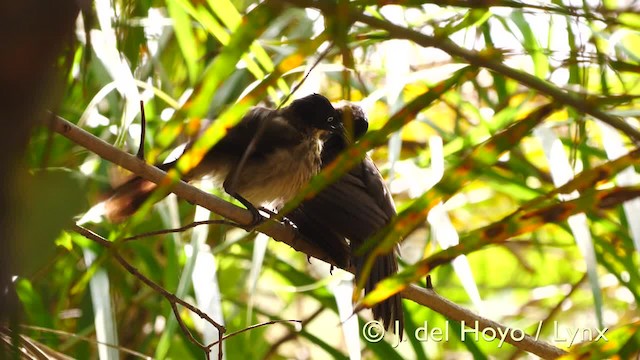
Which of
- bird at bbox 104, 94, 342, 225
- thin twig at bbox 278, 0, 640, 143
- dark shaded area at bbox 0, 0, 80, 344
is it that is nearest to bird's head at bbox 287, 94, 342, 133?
bird at bbox 104, 94, 342, 225

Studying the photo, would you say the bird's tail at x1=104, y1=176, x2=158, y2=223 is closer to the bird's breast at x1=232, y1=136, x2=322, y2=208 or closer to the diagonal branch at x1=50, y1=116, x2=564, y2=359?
the diagonal branch at x1=50, y1=116, x2=564, y2=359

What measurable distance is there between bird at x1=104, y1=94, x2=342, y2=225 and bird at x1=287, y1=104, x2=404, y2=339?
0.13 metres

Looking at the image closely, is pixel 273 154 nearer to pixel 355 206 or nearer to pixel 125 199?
pixel 355 206

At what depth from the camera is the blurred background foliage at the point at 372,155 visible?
75 centimetres

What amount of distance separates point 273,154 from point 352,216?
0.35 m

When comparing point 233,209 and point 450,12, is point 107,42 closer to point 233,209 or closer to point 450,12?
point 233,209

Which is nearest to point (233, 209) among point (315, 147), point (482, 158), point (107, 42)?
point (107, 42)

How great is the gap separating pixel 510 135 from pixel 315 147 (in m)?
1.80

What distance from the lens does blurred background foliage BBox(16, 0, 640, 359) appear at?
2.48 feet

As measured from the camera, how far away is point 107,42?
4.16 ft

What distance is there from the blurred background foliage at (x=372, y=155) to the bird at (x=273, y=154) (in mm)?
118
